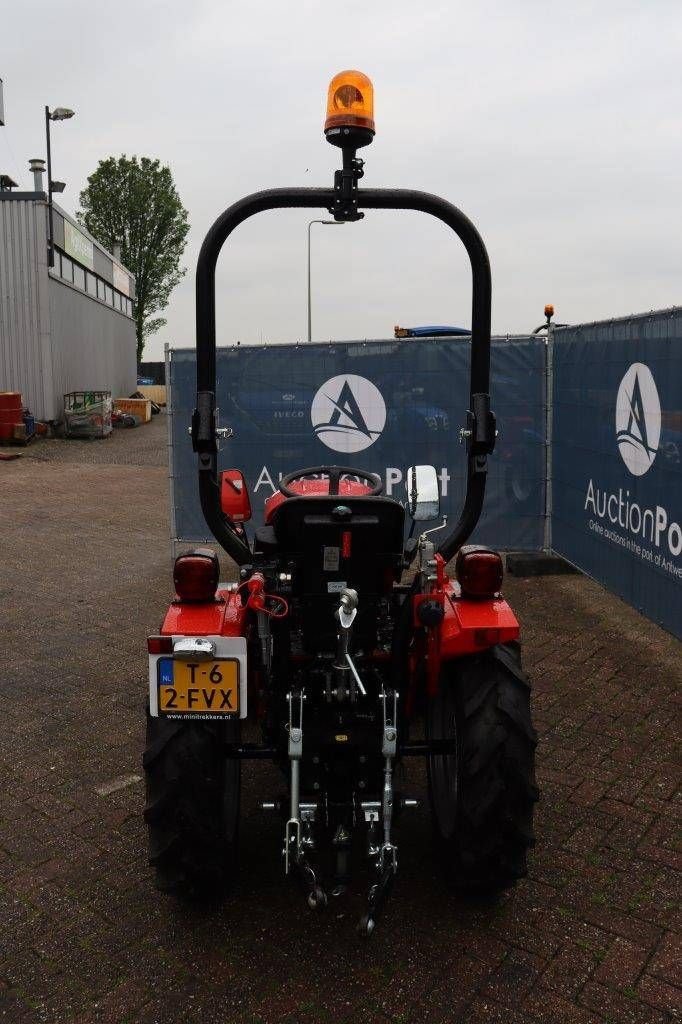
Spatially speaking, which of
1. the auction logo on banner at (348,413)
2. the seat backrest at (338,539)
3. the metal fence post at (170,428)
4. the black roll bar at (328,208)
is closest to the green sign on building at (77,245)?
the metal fence post at (170,428)

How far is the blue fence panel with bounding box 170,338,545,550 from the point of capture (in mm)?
7625

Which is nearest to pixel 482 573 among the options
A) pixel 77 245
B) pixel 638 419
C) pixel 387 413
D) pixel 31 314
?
pixel 638 419

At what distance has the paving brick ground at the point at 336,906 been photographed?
2557mm

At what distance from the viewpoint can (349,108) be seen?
2.59 m

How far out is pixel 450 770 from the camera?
3250mm

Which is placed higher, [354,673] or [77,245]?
[77,245]

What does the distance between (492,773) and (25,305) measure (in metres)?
21.1

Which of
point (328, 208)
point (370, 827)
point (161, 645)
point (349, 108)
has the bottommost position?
point (370, 827)

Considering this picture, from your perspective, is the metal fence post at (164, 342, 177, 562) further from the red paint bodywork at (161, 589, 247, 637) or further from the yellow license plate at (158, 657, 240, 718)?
the yellow license plate at (158, 657, 240, 718)

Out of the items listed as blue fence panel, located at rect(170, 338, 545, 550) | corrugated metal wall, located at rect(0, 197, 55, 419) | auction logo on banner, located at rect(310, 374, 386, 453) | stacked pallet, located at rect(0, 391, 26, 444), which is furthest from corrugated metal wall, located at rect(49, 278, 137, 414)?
auction logo on banner, located at rect(310, 374, 386, 453)

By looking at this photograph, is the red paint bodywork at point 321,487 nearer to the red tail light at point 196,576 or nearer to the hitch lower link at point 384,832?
the red tail light at point 196,576

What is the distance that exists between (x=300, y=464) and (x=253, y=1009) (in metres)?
5.70

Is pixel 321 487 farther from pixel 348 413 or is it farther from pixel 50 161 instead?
pixel 50 161

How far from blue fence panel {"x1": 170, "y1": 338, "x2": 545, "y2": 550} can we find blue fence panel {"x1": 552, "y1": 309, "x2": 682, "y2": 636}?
288mm
